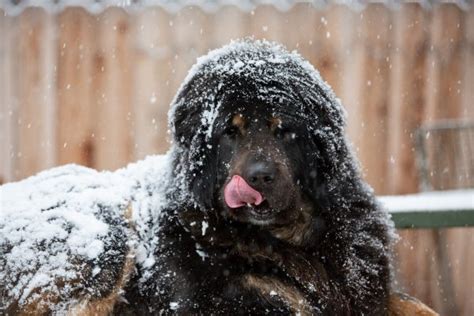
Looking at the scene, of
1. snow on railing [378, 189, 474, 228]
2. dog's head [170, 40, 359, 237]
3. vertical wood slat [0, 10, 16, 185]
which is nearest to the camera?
dog's head [170, 40, 359, 237]

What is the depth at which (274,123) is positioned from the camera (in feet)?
7.93

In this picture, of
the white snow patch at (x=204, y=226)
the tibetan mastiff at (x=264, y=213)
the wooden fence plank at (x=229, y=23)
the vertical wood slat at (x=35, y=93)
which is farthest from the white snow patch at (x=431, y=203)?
the vertical wood slat at (x=35, y=93)

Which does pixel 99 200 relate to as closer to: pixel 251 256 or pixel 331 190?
pixel 251 256

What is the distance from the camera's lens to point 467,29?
4793 mm

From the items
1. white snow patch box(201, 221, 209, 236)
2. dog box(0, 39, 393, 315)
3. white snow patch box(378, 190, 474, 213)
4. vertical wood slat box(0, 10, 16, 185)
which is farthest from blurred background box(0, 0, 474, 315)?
white snow patch box(201, 221, 209, 236)

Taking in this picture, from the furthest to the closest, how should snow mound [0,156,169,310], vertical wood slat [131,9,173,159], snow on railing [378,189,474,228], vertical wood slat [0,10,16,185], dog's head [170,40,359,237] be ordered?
vertical wood slat [131,9,173,159] → vertical wood slat [0,10,16,185] → snow on railing [378,189,474,228] → snow mound [0,156,169,310] → dog's head [170,40,359,237]

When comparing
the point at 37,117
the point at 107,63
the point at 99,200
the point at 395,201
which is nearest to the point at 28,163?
the point at 37,117

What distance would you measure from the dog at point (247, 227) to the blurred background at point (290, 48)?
2.00m

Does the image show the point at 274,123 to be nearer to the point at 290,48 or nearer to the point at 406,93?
the point at 290,48

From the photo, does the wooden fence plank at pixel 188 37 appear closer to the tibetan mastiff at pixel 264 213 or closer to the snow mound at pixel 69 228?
the snow mound at pixel 69 228

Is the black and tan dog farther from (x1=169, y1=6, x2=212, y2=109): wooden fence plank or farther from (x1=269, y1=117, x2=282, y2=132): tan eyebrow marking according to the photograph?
(x1=169, y1=6, x2=212, y2=109): wooden fence plank

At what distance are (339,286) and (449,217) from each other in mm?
1084

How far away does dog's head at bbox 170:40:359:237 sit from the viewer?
7.84 ft

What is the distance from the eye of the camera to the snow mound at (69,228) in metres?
2.49
